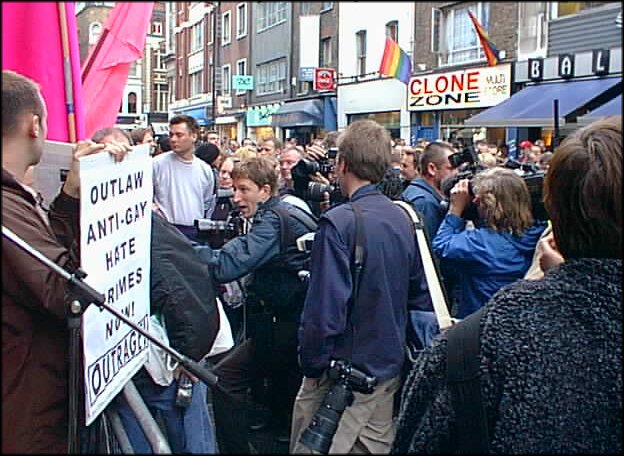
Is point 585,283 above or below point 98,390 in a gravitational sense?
above

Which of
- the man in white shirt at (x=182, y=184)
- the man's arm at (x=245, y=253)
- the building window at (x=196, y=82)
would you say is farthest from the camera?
the man's arm at (x=245, y=253)

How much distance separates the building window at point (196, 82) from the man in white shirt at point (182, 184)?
79 centimetres

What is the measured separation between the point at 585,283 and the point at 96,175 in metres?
1.04

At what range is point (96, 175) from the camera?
1.63 metres

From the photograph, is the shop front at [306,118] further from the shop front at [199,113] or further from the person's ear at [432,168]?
the shop front at [199,113]

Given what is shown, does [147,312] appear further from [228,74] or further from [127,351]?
[228,74]

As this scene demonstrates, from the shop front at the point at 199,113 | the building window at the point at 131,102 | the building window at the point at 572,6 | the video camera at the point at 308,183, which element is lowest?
the video camera at the point at 308,183

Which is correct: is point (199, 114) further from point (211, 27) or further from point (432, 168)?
point (432, 168)

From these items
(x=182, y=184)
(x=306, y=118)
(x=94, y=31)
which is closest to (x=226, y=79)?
(x=94, y=31)

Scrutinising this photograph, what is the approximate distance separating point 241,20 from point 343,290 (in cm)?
142

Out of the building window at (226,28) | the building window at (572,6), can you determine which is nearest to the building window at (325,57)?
the building window at (226,28)

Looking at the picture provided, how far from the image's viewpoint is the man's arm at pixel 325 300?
2658mm

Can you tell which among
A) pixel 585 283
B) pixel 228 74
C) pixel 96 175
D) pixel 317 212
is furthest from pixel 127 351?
pixel 317 212

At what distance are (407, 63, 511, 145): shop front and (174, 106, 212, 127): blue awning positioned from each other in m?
0.77
